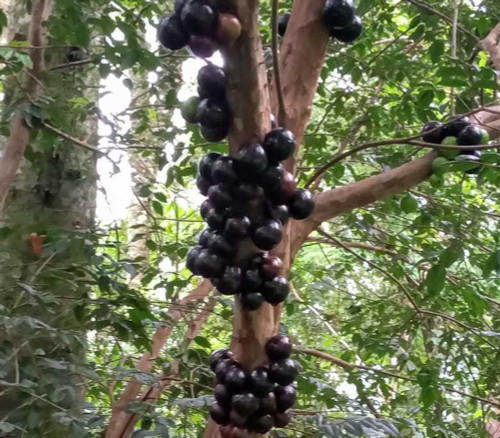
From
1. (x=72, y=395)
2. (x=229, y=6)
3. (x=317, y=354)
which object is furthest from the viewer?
(x=317, y=354)

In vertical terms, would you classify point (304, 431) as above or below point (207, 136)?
below

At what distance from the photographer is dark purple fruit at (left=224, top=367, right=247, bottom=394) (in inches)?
41.9

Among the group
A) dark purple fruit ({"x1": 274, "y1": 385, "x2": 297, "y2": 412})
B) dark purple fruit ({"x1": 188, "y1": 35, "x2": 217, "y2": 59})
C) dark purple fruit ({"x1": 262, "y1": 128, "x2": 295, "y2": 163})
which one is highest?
dark purple fruit ({"x1": 188, "y1": 35, "x2": 217, "y2": 59})

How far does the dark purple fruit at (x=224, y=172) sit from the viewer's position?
100cm

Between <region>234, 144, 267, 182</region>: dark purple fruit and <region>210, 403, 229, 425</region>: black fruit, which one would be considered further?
<region>210, 403, 229, 425</region>: black fruit

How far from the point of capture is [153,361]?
6.55 feet

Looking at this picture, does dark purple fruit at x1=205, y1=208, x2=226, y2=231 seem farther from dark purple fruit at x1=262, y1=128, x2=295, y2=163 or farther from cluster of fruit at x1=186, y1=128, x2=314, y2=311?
dark purple fruit at x1=262, y1=128, x2=295, y2=163

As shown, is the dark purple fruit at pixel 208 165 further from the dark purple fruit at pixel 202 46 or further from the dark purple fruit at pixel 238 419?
the dark purple fruit at pixel 238 419

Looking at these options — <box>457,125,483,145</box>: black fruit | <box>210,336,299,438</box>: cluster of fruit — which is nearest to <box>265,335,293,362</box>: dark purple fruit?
<box>210,336,299,438</box>: cluster of fruit

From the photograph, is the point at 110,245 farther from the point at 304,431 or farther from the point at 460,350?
the point at 460,350

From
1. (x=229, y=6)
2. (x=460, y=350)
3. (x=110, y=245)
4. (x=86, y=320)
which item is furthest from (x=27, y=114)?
(x=460, y=350)

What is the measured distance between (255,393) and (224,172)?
1.21 feet

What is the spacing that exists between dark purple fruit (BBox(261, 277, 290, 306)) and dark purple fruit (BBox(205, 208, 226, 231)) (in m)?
0.12

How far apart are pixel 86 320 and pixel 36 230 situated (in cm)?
38
